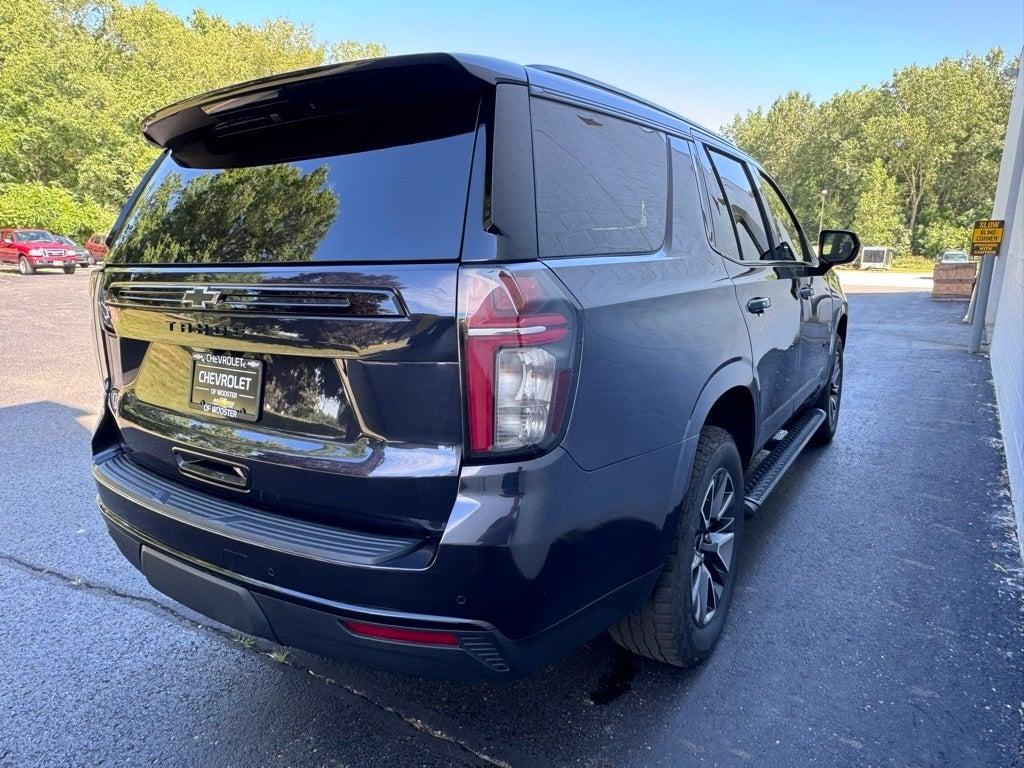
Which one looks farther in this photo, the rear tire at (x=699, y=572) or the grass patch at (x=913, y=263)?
the grass patch at (x=913, y=263)

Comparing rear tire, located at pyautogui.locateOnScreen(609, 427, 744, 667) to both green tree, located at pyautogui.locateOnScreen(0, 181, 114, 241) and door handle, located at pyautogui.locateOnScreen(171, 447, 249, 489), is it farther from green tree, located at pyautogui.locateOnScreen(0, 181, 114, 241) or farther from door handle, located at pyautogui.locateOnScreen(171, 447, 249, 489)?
green tree, located at pyautogui.locateOnScreen(0, 181, 114, 241)

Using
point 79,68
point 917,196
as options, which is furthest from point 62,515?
point 917,196

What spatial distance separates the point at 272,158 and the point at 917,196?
71.7 m

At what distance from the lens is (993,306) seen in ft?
40.9

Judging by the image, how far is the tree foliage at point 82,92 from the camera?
29938mm

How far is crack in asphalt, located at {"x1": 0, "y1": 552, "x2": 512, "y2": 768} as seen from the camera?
2088 millimetres

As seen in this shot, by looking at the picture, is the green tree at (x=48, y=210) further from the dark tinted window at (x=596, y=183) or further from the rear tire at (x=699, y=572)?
the rear tire at (x=699, y=572)

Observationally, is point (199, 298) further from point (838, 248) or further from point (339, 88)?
point (838, 248)

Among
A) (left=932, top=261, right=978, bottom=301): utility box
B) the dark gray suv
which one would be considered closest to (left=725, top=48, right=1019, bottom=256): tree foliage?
(left=932, top=261, right=978, bottom=301): utility box

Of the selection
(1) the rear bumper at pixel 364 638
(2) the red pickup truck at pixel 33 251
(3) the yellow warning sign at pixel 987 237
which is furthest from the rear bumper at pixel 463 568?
(2) the red pickup truck at pixel 33 251

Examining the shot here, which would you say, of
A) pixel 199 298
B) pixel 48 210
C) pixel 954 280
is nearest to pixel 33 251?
pixel 48 210

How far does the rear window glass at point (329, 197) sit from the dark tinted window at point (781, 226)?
238cm

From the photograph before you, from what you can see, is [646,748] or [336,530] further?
[646,748]

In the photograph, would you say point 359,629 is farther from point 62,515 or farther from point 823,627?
point 62,515
